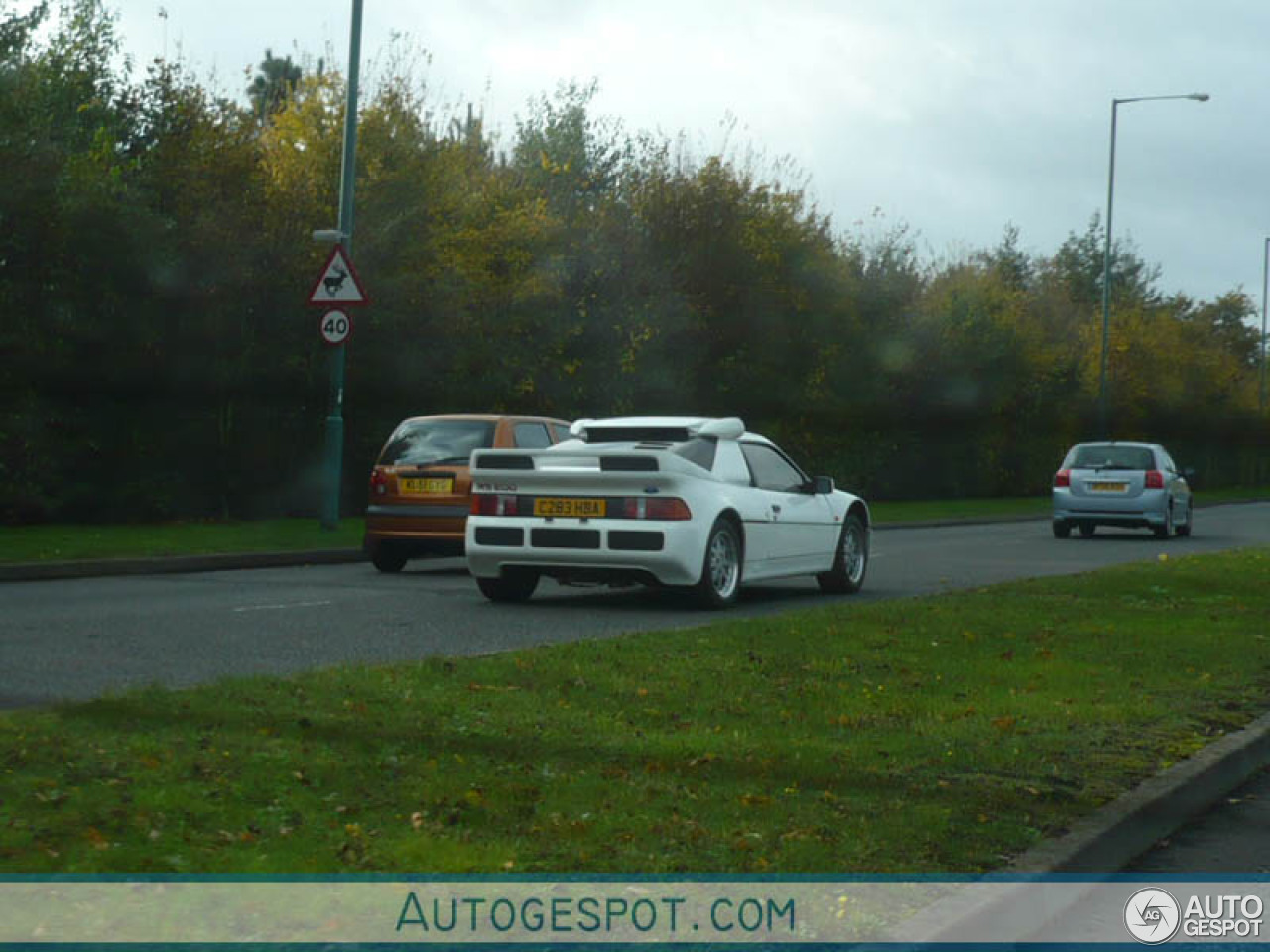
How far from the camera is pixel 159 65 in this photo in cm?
2875

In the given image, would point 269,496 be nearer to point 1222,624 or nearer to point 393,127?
point 393,127

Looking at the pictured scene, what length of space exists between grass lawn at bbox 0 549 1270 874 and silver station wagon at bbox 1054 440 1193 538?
1808 cm

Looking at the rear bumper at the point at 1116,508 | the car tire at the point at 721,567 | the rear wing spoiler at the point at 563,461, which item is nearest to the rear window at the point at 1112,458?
the rear bumper at the point at 1116,508

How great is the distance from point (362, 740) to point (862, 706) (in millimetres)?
2559

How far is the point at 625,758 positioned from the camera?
262 inches

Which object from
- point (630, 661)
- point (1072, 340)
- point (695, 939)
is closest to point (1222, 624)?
point (630, 661)

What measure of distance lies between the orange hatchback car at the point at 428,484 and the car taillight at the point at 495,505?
3.30 meters

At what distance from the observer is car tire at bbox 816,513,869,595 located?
648 inches

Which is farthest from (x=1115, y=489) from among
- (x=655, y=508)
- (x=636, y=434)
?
(x=655, y=508)

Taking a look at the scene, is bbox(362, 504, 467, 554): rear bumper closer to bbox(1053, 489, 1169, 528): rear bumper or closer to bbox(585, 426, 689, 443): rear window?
bbox(585, 426, 689, 443): rear window

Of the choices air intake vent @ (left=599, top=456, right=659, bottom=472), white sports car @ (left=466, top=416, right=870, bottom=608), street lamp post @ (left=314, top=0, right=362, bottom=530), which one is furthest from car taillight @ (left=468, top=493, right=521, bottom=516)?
street lamp post @ (left=314, top=0, right=362, bottom=530)

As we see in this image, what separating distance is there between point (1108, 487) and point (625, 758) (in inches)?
912

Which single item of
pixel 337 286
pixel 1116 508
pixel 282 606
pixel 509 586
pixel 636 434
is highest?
pixel 337 286

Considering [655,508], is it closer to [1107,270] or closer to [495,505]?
[495,505]
